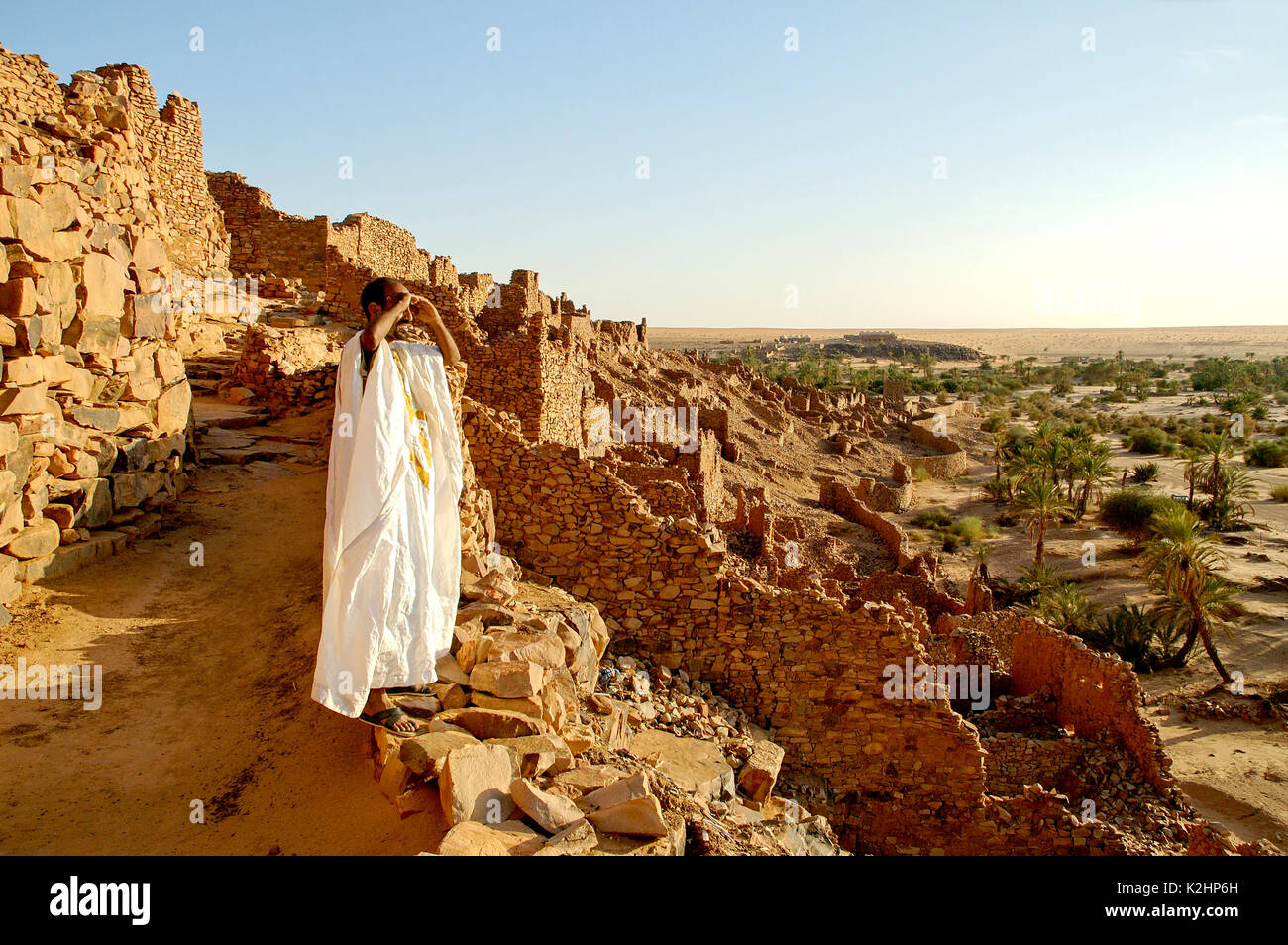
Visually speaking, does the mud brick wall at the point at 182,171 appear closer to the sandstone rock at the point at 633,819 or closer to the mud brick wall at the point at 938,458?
the sandstone rock at the point at 633,819

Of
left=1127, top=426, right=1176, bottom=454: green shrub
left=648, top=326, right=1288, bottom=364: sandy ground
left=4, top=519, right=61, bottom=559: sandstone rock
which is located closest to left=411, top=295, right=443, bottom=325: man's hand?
left=4, top=519, right=61, bottom=559: sandstone rock

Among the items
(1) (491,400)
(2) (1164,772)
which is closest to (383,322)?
(1) (491,400)

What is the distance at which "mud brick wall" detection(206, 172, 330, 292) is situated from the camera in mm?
16141

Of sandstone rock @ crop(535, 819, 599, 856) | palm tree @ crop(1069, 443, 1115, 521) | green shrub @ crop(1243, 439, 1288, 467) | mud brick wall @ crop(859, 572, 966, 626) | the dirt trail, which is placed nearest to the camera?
sandstone rock @ crop(535, 819, 599, 856)

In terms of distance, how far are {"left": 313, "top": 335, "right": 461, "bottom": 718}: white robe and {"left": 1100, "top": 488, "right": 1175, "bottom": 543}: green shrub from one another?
25.3m

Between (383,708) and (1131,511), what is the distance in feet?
90.2

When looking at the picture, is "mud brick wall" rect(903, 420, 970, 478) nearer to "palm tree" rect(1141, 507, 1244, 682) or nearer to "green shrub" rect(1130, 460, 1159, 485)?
"green shrub" rect(1130, 460, 1159, 485)

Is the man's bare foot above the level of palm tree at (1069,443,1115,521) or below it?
above

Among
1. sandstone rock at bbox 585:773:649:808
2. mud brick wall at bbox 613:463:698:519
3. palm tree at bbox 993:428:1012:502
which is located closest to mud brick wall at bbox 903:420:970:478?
palm tree at bbox 993:428:1012:502

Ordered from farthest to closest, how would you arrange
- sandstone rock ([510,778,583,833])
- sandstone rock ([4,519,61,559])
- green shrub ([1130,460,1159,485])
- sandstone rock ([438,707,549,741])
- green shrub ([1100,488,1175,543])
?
green shrub ([1130,460,1159,485]) → green shrub ([1100,488,1175,543]) → sandstone rock ([4,519,61,559]) → sandstone rock ([438,707,549,741]) → sandstone rock ([510,778,583,833])

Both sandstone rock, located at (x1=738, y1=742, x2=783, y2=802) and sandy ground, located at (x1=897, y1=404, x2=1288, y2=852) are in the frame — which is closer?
sandstone rock, located at (x1=738, y1=742, x2=783, y2=802)

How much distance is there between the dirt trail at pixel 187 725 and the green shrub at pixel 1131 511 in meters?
25.5

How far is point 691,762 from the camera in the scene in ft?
19.0

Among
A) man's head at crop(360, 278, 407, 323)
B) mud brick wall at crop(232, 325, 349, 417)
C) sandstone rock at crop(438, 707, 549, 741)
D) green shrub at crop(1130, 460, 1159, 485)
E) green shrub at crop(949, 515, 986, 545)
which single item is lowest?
green shrub at crop(949, 515, 986, 545)
